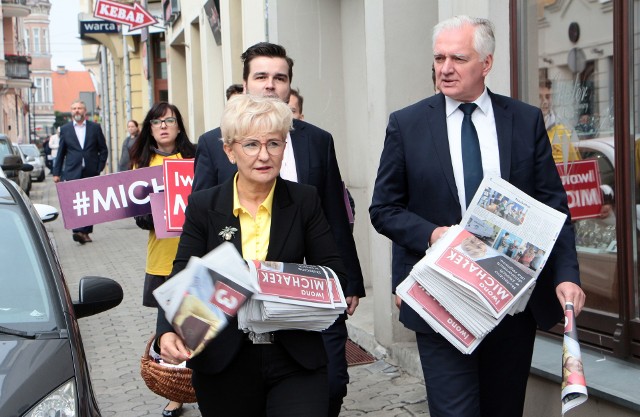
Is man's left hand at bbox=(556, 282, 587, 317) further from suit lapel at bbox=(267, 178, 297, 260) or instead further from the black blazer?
suit lapel at bbox=(267, 178, 297, 260)

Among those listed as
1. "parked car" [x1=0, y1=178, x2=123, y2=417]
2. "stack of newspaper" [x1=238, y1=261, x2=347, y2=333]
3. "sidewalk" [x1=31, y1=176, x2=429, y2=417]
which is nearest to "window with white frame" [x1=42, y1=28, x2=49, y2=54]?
"sidewalk" [x1=31, y1=176, x2=429, y2=417]

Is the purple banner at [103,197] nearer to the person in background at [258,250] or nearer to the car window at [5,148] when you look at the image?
the person in background at [258,250]

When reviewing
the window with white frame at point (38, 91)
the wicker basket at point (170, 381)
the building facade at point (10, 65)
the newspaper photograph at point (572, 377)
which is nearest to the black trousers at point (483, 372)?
the newspaper photograph at point (572, 377)

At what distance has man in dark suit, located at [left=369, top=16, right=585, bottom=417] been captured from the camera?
3536 millimetres

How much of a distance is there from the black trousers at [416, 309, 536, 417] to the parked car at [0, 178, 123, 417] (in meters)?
1.20

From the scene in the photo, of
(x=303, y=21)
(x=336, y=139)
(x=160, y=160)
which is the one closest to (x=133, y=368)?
(x=160, y=160)

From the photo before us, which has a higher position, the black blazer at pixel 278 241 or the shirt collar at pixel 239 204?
the shirt collar at pixel 239 204

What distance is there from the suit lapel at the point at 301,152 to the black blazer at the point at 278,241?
2.20ft

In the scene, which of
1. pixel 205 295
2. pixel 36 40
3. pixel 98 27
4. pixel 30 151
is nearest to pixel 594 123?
pixel 205 295

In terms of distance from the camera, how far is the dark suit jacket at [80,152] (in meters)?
15.1

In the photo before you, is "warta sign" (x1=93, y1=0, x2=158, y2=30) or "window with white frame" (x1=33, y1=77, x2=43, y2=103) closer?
"warta sign" (x1=93, y1=0, x2=158, y2=30)

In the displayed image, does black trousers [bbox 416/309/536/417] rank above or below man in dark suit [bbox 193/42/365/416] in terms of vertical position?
below

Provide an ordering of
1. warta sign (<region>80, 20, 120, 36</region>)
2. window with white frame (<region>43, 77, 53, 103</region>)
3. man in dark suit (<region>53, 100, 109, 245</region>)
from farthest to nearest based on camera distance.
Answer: window with white frame (<region>43, 77, 53, 103</region>)
warta sign (<region>80, 20, 120, 36</region>)
man in dark suit (<region>53, 100, 109, 245</region>)

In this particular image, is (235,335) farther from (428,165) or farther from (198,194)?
(428,165)
